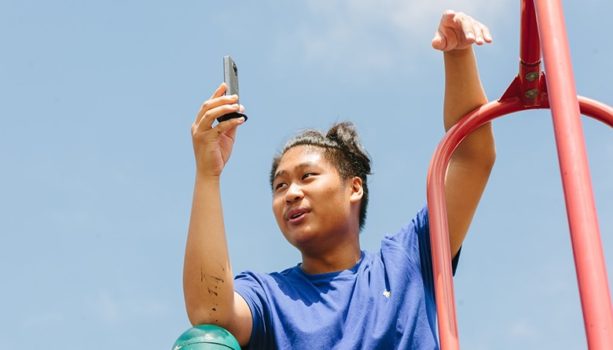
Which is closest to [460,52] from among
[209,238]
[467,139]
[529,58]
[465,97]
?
[465,97]

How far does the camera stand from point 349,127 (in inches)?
149

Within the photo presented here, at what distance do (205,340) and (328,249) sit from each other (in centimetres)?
107

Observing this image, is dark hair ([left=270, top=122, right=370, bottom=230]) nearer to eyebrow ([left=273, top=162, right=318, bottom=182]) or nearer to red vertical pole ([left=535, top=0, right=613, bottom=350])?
eyebrow ([left=273, top=162, right=318, bottom=182])

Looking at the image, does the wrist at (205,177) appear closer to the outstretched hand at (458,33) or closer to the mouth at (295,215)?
the mouth at (295,215)

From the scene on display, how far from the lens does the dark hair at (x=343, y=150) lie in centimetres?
355

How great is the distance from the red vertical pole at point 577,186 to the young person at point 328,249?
0.51 metres

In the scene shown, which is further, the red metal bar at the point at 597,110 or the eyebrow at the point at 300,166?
the eyebrow at the point at 300,166

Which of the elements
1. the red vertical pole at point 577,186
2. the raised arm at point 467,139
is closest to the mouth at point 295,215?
the raised arm at point 467,139

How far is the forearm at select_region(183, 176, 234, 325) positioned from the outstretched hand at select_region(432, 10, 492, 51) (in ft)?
2.73

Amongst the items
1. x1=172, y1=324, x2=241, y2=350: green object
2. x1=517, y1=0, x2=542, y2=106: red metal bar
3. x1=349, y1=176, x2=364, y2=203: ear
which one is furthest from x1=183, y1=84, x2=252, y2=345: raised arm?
x1=349, y1=176, x2=364, y2=203: ear

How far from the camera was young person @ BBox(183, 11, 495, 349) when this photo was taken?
2.62 metres

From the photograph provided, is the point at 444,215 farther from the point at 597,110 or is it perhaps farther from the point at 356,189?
the point at 356,189

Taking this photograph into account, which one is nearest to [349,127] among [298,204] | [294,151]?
[294,151]

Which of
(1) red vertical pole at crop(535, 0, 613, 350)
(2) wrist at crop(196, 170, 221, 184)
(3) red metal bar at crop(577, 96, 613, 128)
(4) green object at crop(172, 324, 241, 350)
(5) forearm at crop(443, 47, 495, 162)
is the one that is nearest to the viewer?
(1) red vertical pole at crop(535, 0, 613, 350)
